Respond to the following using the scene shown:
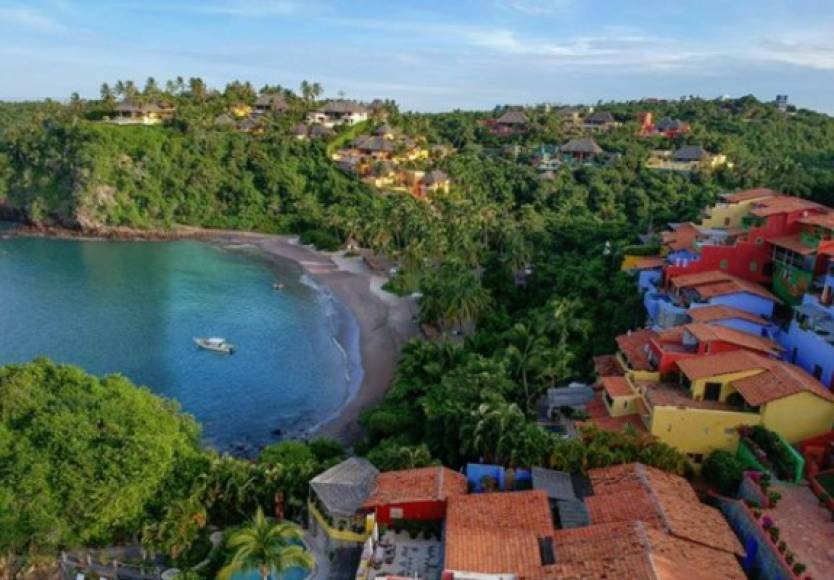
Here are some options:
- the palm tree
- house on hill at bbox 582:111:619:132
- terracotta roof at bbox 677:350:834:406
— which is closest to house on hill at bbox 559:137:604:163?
house on hill at bbox 582:111:619:132

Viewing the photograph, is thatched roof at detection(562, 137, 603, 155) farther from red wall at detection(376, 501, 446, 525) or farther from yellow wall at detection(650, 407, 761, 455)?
red wall at detection(376, 501, 446, 525)

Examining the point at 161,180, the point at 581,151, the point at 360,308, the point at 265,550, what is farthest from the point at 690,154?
the point at 265,550

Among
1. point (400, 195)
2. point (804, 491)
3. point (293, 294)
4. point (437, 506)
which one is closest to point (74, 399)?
point (437, 506)

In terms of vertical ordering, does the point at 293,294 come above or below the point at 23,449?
below

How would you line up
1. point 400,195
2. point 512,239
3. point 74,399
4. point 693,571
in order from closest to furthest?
point 693,571, point 74,399, point 512,239, point 400,195

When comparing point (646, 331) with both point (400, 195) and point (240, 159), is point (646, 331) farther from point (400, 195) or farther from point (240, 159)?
point (240, 159)

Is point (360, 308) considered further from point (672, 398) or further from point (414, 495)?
point (414, 495)
